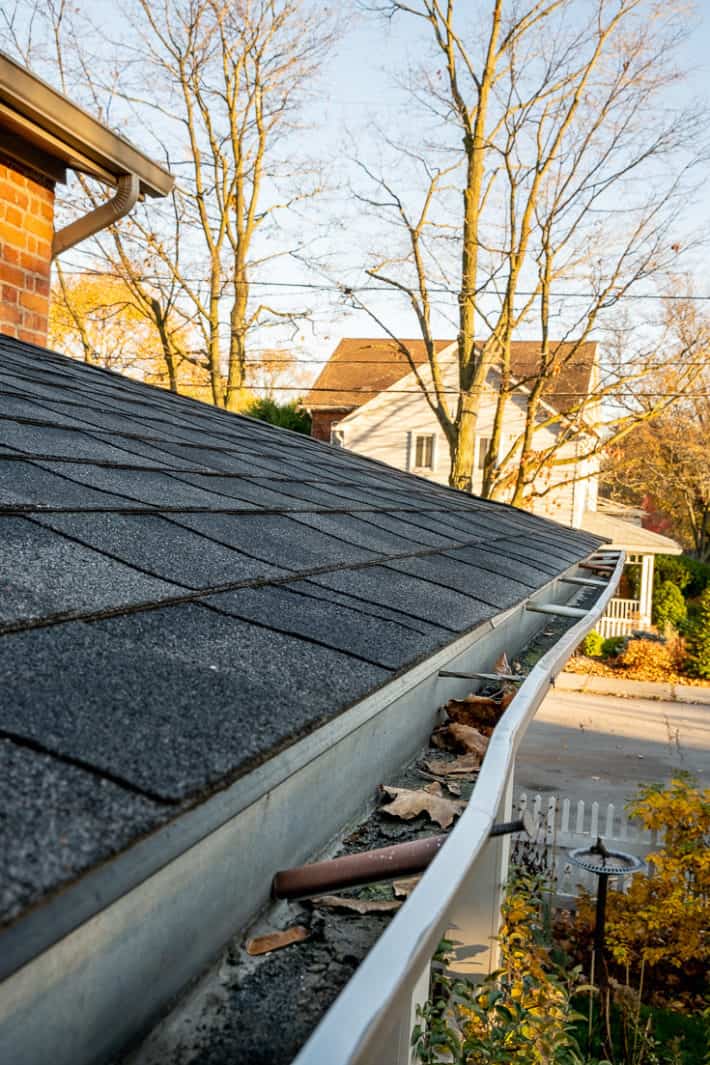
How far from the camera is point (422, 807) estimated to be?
178cm

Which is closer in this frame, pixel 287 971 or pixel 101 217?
pixel 287 971

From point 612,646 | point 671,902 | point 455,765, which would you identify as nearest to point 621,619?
point 612,646

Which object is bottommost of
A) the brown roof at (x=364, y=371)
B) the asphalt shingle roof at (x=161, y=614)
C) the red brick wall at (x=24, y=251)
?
the asphalt shingle roof at (x=161, y=614)

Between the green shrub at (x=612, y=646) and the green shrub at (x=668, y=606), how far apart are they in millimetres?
2170

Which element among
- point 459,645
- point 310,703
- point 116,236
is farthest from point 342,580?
point 116,236

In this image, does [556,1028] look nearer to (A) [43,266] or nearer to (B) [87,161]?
(A) [43,266]

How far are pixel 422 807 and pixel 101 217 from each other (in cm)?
550

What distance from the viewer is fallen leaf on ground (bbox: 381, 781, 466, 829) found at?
5.73 ft

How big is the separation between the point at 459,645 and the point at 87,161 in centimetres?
496

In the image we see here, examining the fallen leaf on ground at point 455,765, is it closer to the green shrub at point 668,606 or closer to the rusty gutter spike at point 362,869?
the rusty gutter spike at point 362,869

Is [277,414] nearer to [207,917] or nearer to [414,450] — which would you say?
[414,450]

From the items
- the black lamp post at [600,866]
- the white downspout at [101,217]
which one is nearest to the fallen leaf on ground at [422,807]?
the white downspout at [101,217]

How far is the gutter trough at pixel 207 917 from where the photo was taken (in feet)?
2.48

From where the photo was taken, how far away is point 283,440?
576cm
